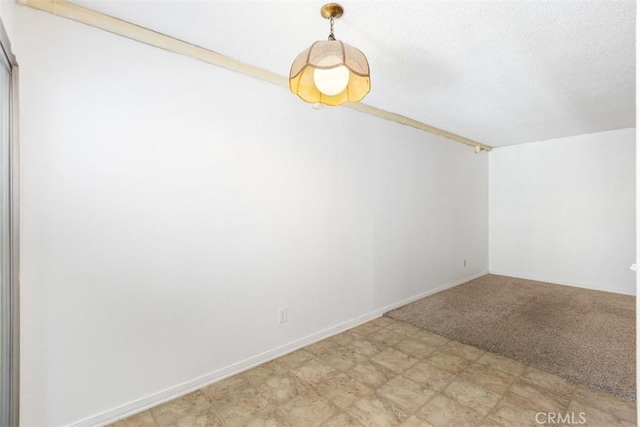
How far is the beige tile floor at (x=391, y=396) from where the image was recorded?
5.76 feet

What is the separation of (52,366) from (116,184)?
1.02 meters

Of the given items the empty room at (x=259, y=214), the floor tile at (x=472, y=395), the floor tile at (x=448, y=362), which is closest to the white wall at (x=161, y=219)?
the empty room at (x=259, y=214)

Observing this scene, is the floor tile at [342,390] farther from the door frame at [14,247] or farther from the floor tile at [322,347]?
the door frame at [14,247]

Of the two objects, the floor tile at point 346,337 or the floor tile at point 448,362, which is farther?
the floor tile at point 346,337

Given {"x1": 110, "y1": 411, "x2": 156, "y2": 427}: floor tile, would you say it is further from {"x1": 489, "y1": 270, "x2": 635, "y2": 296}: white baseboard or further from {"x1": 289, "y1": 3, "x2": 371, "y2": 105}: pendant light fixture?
{"x1": 489, "y1": 270, "x2": 635, "y2": 296}: white baseboard

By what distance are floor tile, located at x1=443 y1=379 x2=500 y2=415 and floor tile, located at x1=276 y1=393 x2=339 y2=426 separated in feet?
2.62

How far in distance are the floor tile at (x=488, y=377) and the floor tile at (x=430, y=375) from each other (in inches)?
4.6

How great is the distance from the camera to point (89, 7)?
5.46 feet

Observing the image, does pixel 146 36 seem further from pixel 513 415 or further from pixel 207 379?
pixel 513 415

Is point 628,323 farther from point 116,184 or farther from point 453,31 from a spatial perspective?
point 116,184

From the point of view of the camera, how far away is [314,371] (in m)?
2.27

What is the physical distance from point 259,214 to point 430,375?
1.76 meters

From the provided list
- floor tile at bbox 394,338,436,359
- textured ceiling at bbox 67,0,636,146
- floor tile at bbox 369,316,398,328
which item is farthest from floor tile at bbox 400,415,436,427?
textured ceiling at bbox 67,0,636,146

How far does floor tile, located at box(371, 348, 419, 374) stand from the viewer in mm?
2309
